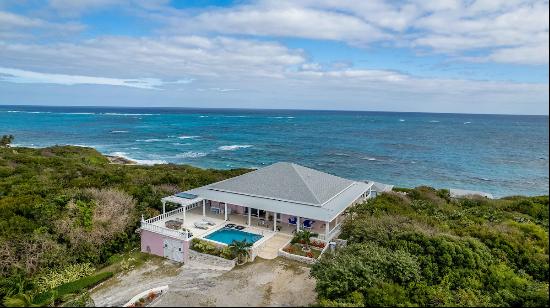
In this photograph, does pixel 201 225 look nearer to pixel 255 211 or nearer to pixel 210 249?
pixel 210 249

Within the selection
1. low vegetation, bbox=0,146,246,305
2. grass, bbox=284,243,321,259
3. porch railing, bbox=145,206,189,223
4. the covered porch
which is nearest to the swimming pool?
the covered porch

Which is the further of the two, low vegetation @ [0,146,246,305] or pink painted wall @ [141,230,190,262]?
pink painted wall @ [141,230,190,262]

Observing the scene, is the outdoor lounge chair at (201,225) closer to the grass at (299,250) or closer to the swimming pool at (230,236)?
the swimming pool at (230,236)

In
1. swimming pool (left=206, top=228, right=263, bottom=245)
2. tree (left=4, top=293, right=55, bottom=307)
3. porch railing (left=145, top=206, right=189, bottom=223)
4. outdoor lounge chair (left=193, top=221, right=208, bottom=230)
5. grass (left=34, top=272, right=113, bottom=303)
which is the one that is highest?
porch railing (left=145, top=206, right=189, bottom=223)

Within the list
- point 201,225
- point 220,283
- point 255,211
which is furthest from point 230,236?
point 220,283

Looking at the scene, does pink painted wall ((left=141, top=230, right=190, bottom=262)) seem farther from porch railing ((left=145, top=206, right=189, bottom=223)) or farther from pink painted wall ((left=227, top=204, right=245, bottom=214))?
pink painted wall ((left=227, top=204, right=245, bottom=214))

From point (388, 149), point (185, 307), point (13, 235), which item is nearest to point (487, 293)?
point (185, 307)

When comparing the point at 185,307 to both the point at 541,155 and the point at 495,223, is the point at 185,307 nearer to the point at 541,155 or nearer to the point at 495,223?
the point at 495,223

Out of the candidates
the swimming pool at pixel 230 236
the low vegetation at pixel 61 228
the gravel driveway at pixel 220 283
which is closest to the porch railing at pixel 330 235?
the gravel driveway at pixel 220 283
